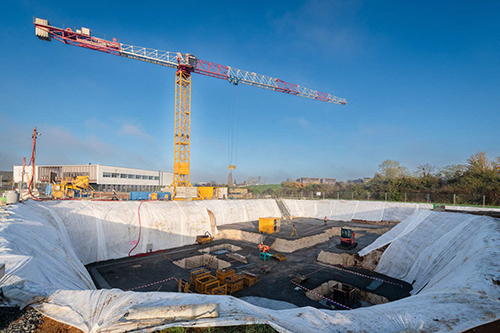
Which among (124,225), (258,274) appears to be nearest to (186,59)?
(124,225)

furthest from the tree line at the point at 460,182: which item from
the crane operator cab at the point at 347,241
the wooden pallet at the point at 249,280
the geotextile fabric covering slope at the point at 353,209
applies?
the wooden pallet at the point at 249,280

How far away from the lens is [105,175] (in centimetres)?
5366

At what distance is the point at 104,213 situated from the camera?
20406 mm

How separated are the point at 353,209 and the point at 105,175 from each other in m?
53.0

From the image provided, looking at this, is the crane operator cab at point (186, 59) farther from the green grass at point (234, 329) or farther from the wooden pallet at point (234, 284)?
the green grass at point (234, 329)

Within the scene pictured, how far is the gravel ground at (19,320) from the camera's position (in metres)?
4.20

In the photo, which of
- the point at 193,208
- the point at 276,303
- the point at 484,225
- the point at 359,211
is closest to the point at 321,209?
the point at 359,211

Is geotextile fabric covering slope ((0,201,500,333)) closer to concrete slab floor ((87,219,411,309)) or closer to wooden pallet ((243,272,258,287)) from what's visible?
concrete slab floor ((87,219,411,309))

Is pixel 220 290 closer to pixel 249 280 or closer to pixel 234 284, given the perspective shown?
pixel 234 284

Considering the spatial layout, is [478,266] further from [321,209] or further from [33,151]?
[321,209]

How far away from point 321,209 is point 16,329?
145ft

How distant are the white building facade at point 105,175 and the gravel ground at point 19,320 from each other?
176 feet

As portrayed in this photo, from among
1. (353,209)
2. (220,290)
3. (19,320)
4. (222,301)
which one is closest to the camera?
(19,320)

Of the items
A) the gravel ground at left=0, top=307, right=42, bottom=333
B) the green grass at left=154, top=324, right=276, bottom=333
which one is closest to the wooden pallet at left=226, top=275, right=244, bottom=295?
the green grass at left=154, top=324, right=276, bottom=333
